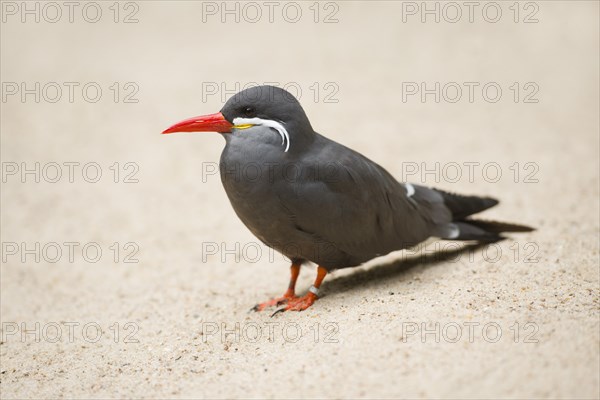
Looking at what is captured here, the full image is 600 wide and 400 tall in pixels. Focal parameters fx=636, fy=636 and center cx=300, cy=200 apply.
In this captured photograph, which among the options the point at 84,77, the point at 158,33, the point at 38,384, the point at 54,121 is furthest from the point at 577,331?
the point at 158,33

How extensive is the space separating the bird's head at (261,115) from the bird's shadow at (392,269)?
1292 mm

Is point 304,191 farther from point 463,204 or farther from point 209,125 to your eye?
point 463,204

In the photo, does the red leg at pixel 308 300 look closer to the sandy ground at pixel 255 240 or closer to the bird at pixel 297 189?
the bird at pixel 297 189

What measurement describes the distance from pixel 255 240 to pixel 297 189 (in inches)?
A: 100

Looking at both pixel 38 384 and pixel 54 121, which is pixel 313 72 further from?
pixel 38 384

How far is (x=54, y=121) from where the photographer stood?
29.6 feet

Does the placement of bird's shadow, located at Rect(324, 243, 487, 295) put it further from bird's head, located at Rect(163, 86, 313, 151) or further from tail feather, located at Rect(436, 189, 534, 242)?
bird's head, located at Rect(163, 86, 313, 151)

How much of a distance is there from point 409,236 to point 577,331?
5.38ft

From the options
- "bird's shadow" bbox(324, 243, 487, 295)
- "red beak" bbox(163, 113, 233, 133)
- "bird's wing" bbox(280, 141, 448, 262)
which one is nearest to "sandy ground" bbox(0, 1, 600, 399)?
"bird's shadow" bbox(324, 243, 487, 295)

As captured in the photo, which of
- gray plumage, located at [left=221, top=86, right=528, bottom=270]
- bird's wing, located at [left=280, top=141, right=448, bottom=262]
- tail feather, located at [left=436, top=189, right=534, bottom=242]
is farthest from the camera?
tail feather, located at [left=436, top=189, right=534, bottom=242]

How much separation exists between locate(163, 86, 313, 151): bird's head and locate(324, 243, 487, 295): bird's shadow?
129 cm

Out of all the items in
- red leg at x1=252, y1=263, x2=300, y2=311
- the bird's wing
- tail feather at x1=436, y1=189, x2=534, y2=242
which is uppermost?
the bird's wing

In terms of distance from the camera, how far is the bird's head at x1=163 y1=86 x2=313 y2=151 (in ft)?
12.8

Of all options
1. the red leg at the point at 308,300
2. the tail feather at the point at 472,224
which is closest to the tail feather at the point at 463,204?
the tail feather at the point at 472,224
